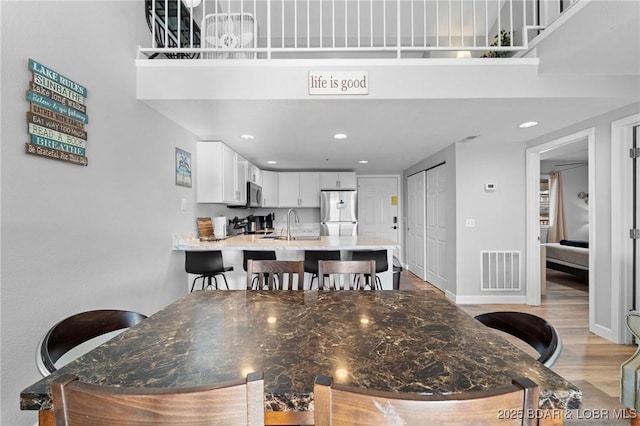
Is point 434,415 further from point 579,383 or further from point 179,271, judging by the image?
point 179,271

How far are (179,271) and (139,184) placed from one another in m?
1.06

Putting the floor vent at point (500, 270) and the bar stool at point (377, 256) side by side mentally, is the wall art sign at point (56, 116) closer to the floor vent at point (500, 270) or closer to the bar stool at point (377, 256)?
the bar stool at point (377, 256)

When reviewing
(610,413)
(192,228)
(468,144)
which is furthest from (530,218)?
(192,228)

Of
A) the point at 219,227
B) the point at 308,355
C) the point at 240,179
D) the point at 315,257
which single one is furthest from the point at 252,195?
the point at 308,355

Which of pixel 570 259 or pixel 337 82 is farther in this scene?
pixel 570 259

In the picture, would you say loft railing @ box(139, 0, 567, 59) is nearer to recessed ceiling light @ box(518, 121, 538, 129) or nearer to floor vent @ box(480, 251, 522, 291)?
recessed ceiling light @ box(518, 121, 538, 129)

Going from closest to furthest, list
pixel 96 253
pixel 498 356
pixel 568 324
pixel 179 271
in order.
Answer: pixel 498 356
pixel 96 253
pixel 179 271
pixel 568 324

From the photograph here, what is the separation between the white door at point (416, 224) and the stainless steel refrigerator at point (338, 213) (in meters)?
1.18

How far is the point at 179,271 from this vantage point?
9.96 ft

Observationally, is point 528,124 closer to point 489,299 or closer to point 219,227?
point 489,299

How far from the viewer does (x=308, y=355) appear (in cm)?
81

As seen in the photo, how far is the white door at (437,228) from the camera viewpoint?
4.59 metres

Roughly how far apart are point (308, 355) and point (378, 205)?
237 inches

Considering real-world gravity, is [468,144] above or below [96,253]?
above
